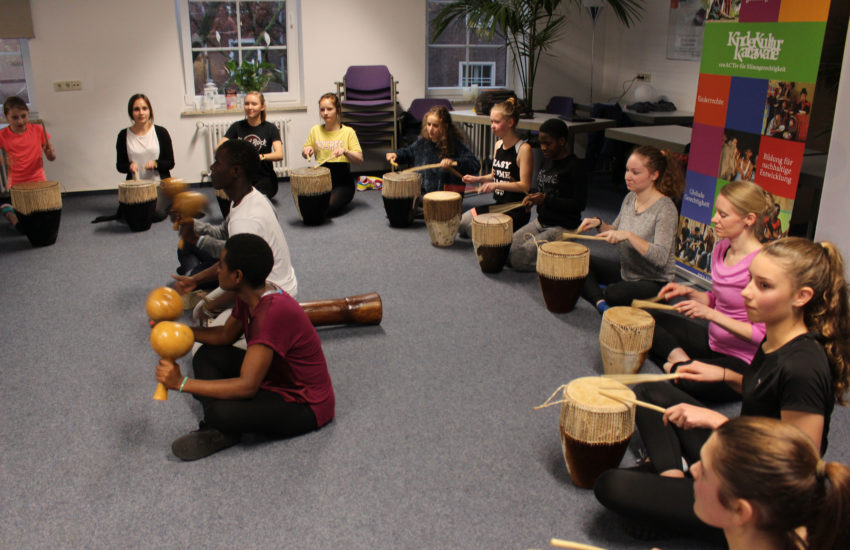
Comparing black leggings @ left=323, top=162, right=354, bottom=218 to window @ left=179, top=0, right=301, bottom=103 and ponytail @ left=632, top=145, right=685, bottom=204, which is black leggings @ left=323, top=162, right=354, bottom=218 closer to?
window @ left=179, top=0, right=301, bottom=103

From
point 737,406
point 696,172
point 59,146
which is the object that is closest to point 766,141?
point 696,172

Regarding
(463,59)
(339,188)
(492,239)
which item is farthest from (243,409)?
(463,59)

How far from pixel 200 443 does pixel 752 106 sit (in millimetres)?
3211

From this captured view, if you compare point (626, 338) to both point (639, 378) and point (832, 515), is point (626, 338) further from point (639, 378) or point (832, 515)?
point (832, 515)

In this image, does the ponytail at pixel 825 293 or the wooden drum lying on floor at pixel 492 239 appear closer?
the ponytail at pixel 825 293

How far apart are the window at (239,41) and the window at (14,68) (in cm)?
136

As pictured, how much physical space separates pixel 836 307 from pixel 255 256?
1.79 m

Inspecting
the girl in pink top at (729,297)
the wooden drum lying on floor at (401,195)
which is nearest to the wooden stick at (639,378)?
the girl in pink top at (729,297)

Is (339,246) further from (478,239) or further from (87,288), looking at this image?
(87,288)

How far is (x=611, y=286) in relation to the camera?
370 centimetres

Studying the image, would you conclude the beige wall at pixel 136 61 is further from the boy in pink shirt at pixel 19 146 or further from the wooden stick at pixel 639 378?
the wooden stick at pixel 639 378

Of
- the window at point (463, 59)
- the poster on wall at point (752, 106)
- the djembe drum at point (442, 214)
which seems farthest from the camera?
the window at point (463, 59)

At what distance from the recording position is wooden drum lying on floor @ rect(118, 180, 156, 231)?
5.30m

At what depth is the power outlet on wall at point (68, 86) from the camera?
6.33 m
